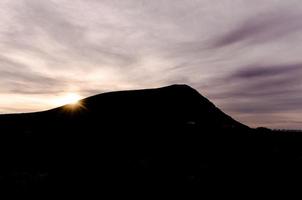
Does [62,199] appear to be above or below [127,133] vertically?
below

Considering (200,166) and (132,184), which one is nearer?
(132,184)

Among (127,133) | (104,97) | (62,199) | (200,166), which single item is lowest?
(62,199)

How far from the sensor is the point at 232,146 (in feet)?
84.2

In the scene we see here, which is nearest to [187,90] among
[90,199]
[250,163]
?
[250,163]

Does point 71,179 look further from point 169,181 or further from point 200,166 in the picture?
point 200,166

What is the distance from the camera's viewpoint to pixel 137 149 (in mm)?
26969

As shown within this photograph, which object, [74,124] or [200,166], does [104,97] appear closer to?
[74,124]

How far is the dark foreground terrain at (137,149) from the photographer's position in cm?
1956

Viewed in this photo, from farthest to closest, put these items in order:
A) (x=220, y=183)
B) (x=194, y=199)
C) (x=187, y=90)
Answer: (x=187, y=90) → (x=220, y=183) → (x=194, y=199)

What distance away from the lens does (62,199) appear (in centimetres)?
1766

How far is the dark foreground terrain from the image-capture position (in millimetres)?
19562

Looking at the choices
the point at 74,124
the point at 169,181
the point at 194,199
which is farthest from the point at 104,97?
the point at 194,199

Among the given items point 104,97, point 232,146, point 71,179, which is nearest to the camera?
point 71,179

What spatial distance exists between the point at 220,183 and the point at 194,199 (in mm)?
2612
